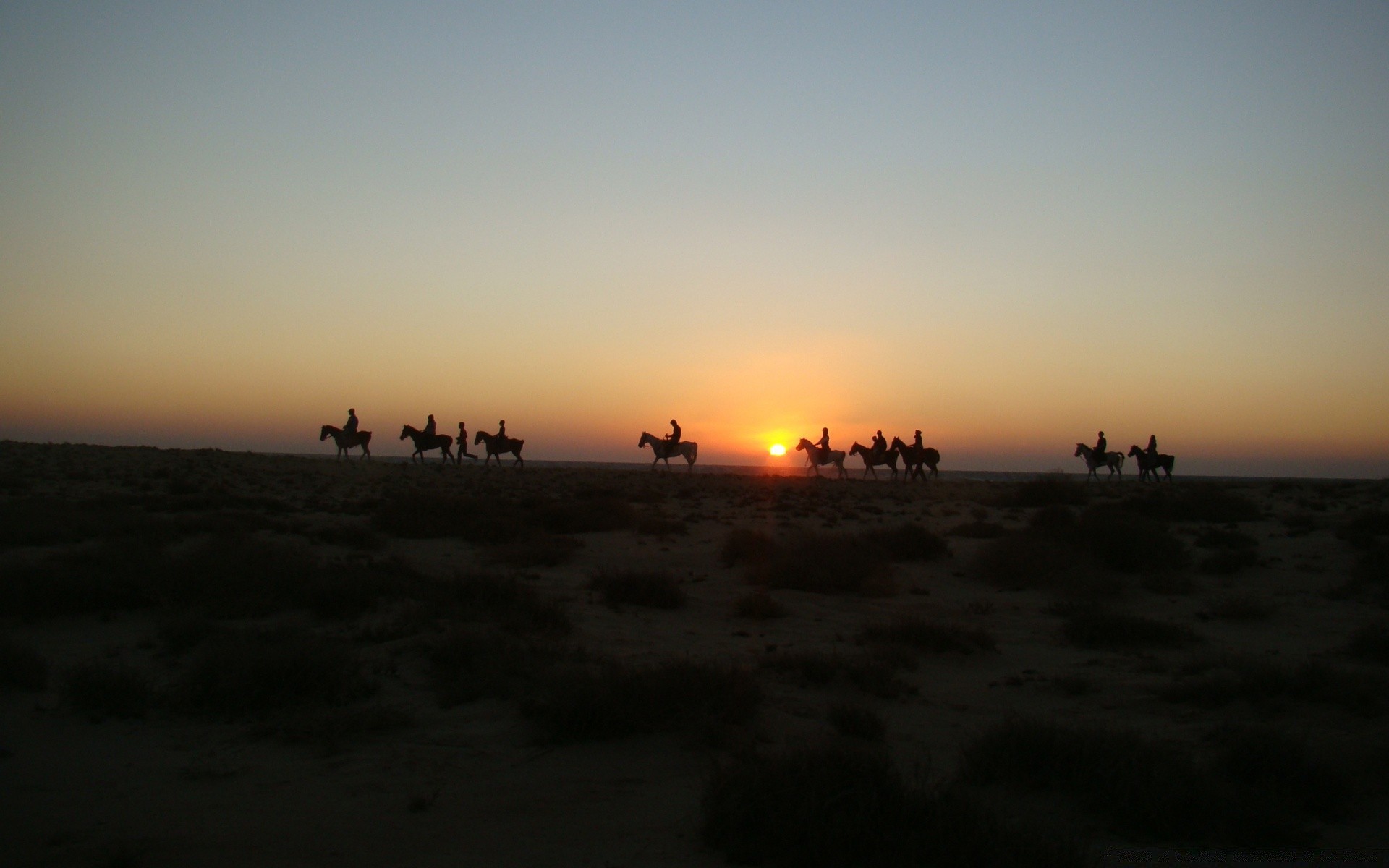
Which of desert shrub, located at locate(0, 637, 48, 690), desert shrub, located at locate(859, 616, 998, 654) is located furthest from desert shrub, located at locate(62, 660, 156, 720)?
desert shrub, located at locate(859, 616, 998, 654)

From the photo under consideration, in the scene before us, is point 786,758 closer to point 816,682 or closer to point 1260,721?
point 816,682

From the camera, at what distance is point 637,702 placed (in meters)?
8.03

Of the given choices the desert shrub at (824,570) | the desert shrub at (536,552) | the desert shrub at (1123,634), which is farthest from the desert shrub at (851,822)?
the desert shrub at (536,552)

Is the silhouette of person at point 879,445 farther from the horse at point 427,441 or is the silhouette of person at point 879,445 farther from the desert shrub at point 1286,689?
the desert shrub at point 1286,689

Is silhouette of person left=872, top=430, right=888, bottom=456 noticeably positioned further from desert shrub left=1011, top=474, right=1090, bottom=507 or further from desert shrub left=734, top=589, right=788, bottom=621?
desert shrub left=734, top=589, right=788, bottom=621

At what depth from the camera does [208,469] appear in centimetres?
4200

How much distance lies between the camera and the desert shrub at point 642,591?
47.5 ft

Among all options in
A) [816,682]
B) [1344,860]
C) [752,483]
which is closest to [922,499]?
[752,483]

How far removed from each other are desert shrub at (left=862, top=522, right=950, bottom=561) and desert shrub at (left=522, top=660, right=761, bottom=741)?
1205 cm

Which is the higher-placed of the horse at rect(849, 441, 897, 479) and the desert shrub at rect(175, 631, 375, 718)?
the horse at rect(849, 441, 897, 479)

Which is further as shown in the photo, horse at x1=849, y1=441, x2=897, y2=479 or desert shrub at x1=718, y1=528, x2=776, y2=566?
horse at x1=849, y1=441, x2=897, y2=479

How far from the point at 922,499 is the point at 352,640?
1163 inches

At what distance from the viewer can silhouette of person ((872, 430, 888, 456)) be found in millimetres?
50375

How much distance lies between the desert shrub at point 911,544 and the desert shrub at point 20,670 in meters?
15.2
